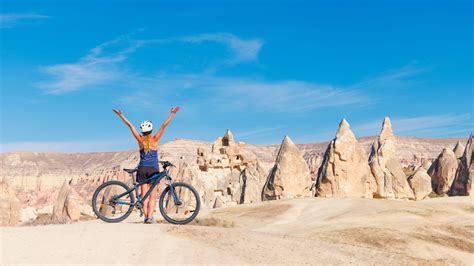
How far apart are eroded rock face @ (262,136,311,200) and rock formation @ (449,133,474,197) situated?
1012cm

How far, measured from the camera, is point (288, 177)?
982 inches

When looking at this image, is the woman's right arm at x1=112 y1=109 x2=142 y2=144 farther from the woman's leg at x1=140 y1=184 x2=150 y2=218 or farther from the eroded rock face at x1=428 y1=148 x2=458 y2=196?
the eroded rock face at x1=428 y1=148 x2=458 y2=196

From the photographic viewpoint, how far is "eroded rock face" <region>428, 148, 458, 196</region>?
3819 centimetres

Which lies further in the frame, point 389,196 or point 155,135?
point 389,196

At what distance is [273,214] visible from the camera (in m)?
16.9

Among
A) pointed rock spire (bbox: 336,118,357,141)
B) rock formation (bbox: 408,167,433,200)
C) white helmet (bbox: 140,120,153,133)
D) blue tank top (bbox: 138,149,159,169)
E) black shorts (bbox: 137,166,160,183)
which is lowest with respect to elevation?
rock formation (bbox: 408,167,433,200)

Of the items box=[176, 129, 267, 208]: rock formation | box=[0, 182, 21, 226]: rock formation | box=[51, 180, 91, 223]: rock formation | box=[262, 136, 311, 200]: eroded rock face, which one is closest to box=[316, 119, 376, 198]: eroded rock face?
box=[262, 136, 311, 200]: eroded rock face

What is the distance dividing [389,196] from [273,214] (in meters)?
12.3

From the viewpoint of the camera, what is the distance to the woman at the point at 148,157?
368 inches

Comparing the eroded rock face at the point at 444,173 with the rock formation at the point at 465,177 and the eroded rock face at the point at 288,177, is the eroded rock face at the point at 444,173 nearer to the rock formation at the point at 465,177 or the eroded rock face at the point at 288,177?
the rock formation at the point at 465,177

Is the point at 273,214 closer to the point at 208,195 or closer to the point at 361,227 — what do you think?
the point at 361,227

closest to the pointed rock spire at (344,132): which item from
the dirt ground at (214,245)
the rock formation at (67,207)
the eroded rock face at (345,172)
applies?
the eroded rock face at (345,172)

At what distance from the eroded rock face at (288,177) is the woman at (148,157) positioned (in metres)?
15.8

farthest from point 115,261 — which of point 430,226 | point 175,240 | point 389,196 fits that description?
point 389,196
